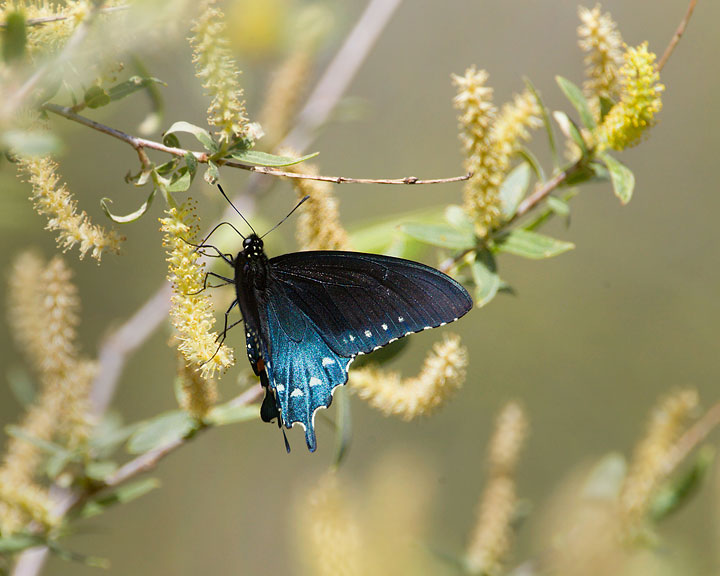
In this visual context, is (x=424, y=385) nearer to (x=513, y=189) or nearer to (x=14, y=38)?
(x=513, y=189)

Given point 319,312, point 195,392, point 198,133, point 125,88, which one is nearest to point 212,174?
point 198,133

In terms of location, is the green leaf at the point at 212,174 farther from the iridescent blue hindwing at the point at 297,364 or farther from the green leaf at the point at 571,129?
the green leaf at the point at 571,129

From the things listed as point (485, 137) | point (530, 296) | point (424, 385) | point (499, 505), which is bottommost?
point (530, 296)

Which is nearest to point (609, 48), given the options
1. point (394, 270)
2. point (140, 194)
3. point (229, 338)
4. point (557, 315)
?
point (394, 270)

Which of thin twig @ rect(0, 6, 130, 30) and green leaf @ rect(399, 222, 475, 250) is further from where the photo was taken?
green leaf @ rect(399, 222, 475, 250)

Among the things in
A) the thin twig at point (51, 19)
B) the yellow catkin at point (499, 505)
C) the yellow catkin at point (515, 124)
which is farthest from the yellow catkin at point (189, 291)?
the yellow catkin at point (499, 505)

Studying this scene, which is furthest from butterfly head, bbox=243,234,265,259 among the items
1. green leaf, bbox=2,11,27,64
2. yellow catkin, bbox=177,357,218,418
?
green leaf, bbox=2,11,27,64

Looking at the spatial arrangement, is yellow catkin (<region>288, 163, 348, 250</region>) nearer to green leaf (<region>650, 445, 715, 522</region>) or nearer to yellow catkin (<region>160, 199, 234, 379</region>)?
yellow catkin (<region>160, 199, 234, 379</region>)
